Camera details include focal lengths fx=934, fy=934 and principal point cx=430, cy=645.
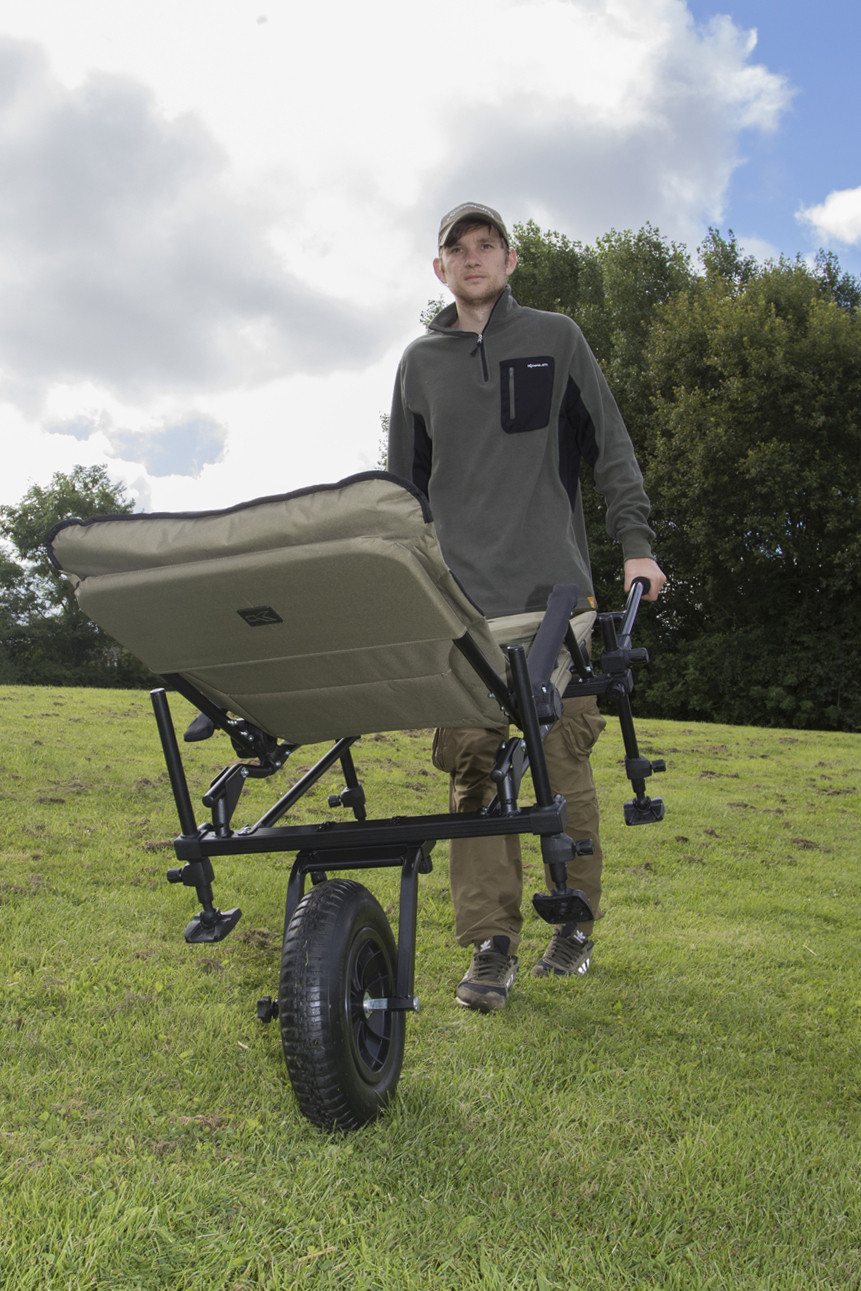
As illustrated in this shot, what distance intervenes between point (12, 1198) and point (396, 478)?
1.64 meters

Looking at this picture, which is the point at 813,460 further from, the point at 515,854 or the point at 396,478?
the point at 396,478

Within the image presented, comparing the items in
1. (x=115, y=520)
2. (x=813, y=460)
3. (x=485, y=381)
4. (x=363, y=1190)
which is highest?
(x=813, y=460)

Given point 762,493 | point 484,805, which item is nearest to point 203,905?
point 484,805

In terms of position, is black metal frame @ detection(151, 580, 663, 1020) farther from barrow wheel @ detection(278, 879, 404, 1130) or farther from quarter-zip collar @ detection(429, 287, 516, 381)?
quarter-zip collar @ detection(429, 287, 516, 381)

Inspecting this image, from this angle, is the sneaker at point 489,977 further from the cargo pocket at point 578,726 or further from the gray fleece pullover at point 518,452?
the gray fleece pullover at point 518,452

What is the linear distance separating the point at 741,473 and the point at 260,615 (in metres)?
20.6

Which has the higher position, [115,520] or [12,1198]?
[115,520]

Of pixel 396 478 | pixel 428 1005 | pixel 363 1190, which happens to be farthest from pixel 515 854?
pixel 396 478

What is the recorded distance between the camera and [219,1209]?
1.89m

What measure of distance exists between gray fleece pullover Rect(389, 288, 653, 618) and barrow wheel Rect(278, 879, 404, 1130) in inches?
51.0

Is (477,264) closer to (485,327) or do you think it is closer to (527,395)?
(485,327)

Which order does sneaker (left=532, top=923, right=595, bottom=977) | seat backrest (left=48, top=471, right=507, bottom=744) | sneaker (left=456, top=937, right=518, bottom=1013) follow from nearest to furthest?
seat backrest (left=48, top=471, right=507, bottom=744) < sneaker (left=456, top=937, right=518, bottom=1013) < sneaker (left=532, top=923, right=595, bottom=977)

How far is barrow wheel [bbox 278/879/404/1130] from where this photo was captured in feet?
7.08

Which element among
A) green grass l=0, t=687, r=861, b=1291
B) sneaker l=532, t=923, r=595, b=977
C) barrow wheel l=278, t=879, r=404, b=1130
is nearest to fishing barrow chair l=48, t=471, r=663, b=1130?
barrow wheel l=278, t=879, r=404, b=1130
